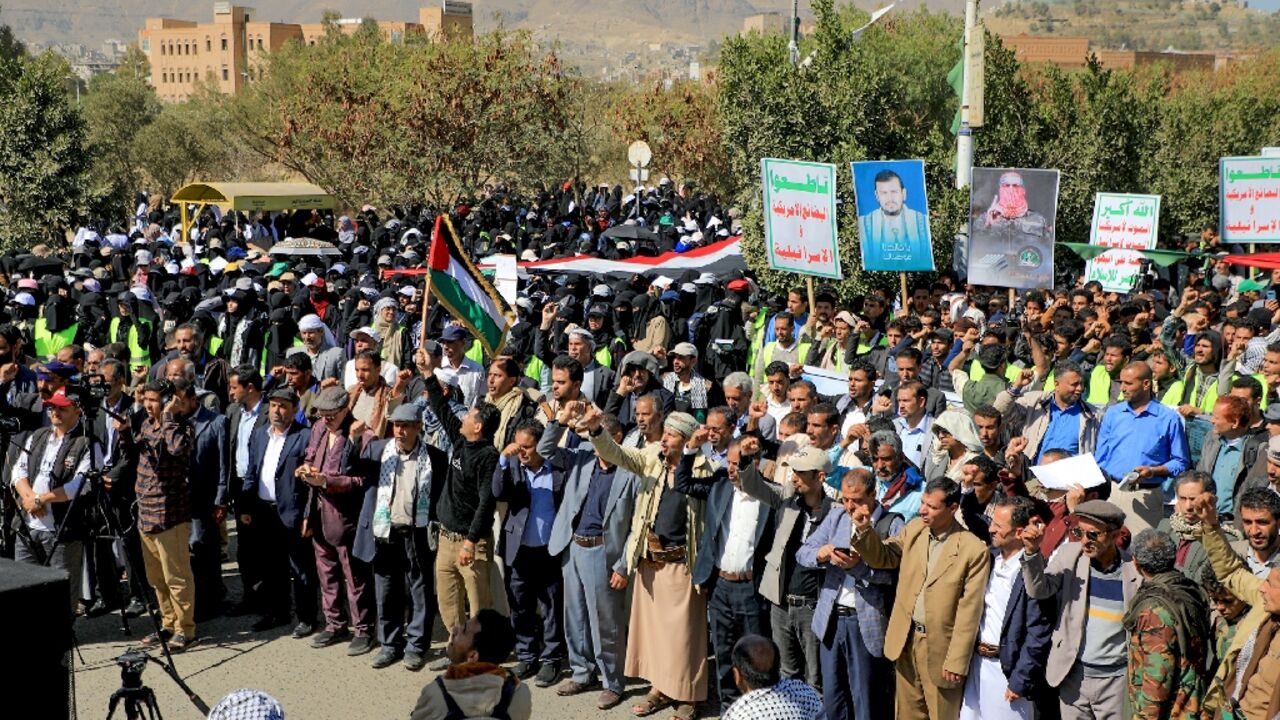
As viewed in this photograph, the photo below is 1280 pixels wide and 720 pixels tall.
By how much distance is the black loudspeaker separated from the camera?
3.82m

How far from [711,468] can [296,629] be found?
3284 millimetres

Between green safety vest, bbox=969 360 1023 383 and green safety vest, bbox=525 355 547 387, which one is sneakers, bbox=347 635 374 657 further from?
green safety vest, bbox=969 360 1023 383

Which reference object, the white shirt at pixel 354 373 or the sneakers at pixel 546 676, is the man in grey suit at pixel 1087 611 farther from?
the white shirt at pixel 354 373

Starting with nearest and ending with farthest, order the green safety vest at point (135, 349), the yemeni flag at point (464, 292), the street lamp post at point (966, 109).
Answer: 1. the yemeni flag at point (464, 292)
2. the green safety vest at point (135, 349)
3. the street lamp post at point (966, 109)

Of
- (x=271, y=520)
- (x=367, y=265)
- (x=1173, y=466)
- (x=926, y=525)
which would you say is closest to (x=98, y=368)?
(x=271, y=520)

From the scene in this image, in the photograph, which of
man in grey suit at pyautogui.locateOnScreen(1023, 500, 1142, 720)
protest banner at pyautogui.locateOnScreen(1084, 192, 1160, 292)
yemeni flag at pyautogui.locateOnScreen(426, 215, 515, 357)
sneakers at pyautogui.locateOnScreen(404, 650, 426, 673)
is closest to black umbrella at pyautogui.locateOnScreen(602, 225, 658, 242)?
protest banner at pyautogui.locateOnScreen(1084, 192, 1160, 292)

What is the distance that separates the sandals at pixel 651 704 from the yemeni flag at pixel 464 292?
9.17 ft

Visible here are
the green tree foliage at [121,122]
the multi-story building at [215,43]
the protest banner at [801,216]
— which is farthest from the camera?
the multi-story building at [215,43]

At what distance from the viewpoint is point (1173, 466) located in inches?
324

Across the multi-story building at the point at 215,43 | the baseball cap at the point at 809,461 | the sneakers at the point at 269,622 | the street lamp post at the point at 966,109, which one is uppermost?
the multi-story building at the point at 215,43

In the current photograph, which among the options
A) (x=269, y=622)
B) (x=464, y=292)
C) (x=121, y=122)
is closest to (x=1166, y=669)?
(x=464, y=292)

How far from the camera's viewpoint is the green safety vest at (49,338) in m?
13.7

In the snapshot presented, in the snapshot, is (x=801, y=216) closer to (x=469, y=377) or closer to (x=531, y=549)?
(x=469, y=377)

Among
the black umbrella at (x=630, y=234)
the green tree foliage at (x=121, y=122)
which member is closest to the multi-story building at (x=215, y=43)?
the green tree foliage at (x=121, y=122)
